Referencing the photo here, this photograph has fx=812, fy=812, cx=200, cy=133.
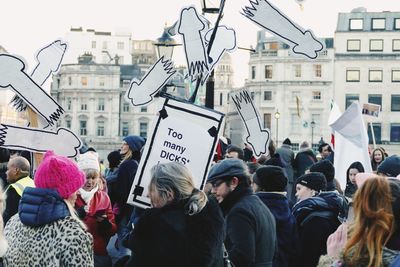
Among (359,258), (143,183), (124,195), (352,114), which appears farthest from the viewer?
(352,114)

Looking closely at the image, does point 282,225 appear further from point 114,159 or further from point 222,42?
point 114,159

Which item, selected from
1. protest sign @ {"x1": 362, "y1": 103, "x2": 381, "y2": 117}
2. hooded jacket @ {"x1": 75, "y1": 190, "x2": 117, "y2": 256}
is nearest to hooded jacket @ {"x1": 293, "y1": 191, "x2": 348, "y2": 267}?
hooded jacket @ {"x1": 75, "y1": 190, "x2": 117, "y2": 256}

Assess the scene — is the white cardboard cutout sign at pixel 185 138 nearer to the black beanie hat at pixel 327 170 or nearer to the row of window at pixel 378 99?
the black beanie hat at pixel 327 170

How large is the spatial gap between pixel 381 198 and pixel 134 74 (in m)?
106

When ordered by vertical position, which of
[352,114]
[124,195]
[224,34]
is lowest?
[124,195]

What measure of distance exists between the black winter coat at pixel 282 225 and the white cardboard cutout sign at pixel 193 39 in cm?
207

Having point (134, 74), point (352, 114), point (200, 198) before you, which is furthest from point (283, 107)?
point (200, 198)

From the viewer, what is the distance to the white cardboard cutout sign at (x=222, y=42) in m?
8.96

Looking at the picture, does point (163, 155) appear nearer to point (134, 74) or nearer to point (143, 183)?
point (143, 183)

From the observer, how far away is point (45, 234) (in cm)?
473

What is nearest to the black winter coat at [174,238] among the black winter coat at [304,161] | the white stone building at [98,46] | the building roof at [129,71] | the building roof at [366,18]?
the black winter coat at [304,161]

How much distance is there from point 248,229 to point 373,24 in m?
79.3

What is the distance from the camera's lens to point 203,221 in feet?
16.4

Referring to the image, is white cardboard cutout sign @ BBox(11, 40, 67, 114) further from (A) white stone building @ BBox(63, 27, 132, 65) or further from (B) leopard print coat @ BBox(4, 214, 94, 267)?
(A) white stone building @ BBox(63, 27, 132, 65)
